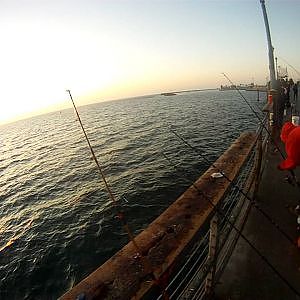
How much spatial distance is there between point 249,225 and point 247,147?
12.6 feet

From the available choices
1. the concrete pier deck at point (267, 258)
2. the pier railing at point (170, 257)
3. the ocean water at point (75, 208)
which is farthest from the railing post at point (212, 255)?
the ocean water at point (75, 208)

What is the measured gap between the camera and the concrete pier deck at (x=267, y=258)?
428 cm

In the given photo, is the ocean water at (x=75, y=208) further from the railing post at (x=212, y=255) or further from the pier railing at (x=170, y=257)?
the railing post at (x=212, y=255)

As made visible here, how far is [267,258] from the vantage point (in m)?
4.98

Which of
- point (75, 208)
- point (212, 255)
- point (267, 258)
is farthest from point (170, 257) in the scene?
point (75, 208)

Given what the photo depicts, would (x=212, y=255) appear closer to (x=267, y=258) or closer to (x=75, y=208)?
(x=267, y=258)

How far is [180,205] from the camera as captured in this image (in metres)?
5.35

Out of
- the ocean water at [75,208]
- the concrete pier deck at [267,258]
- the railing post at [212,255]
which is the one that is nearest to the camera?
the railing post at [212,255]

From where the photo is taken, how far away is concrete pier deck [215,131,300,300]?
428 cm

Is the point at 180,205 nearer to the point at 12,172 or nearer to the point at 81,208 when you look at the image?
the point at 81,208

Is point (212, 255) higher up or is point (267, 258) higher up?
point (212, 255)

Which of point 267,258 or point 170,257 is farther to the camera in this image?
point 267,258

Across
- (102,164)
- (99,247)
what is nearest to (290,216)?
(99,247)

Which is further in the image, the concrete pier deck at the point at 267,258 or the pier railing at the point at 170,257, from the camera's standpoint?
the concrete pier deck at the point at 267,258
